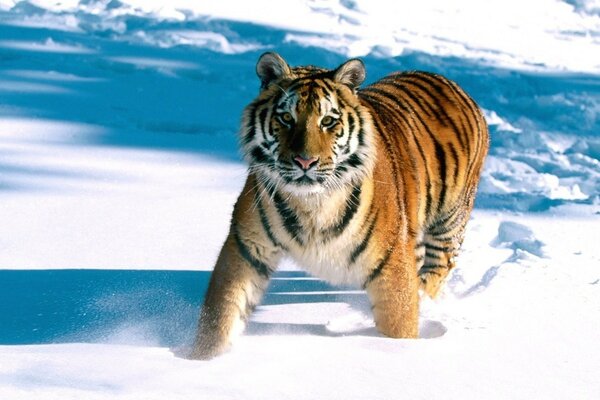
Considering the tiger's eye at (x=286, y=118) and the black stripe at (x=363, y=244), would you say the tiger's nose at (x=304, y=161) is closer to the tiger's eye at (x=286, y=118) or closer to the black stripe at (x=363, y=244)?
the tiger's eye at (x=286, y=118)

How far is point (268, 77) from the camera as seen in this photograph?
2803mm

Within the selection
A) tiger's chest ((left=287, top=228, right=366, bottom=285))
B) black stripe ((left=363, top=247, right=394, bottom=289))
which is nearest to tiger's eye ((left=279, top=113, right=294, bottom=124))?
tiger's chest ((left=287, top=228, right=366, bottom=285))

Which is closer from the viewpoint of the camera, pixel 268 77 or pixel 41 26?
pixel 268 77

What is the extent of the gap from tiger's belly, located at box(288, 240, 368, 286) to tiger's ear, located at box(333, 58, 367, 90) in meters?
0.44

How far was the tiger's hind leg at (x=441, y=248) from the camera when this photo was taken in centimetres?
370

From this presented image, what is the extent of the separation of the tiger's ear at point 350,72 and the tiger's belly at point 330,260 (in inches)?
17.2

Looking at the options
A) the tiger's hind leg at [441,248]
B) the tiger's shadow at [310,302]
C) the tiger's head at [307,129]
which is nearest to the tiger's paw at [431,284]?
the tiger's hind leg at [441,248]

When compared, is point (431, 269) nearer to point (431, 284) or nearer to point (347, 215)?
point (431, 284)

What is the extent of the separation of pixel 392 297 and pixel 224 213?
168 centimetres

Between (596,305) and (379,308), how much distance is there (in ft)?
2.88

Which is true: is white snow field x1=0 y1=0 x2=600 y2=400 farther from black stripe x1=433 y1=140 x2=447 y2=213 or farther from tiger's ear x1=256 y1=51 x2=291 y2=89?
tiger's ear x1=256 y1=51 x2=291 y2=89

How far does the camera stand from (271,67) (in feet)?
9.10

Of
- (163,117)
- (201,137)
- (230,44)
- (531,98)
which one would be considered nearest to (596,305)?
(201,137)

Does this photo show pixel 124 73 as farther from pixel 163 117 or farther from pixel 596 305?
pixel 596 305
